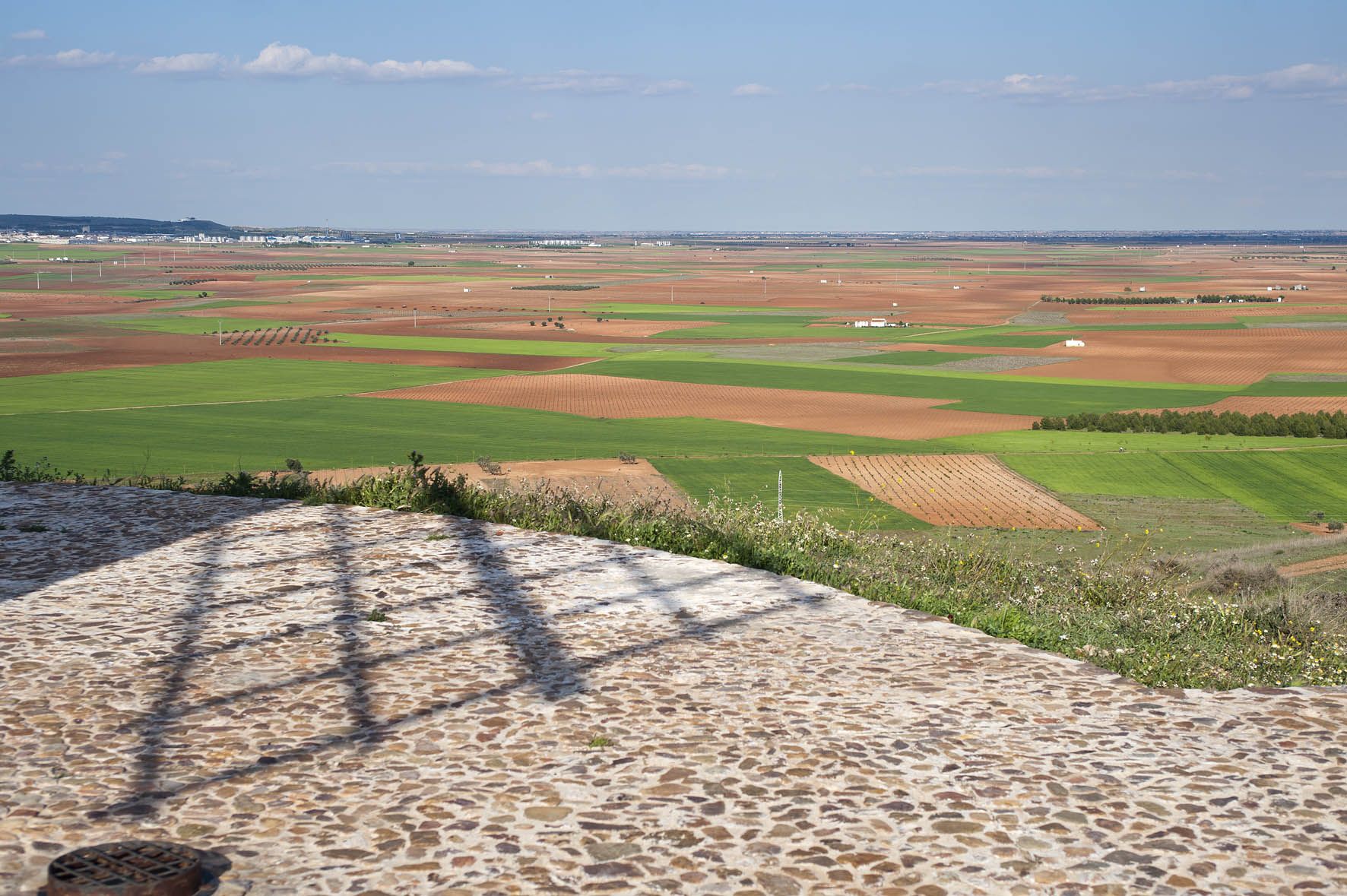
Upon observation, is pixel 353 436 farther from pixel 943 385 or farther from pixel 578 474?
pixel 943 385

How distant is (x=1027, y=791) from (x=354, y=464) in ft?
116

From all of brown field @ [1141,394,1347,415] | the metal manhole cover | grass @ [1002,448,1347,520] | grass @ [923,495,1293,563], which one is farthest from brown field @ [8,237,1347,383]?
the metal manhole cover

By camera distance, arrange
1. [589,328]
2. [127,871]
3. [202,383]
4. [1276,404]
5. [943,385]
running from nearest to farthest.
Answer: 1. [127,871]
2. [1276,404]
3. [202,383]
4. [943,385]
5. [589,328]

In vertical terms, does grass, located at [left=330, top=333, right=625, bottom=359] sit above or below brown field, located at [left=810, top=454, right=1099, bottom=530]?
above

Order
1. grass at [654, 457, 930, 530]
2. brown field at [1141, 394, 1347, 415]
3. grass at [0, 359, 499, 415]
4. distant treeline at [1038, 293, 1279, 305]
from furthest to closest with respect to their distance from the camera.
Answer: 1. distant treeline at [1038, 293, 1279, 305]
2. brown field at [1141, 394, 1347, 415]
3. grass at [0, 359, 499, 415]
4. grass at [654, 457, 930, 530]

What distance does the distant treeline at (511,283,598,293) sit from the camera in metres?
159

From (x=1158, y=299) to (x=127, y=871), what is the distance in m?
142

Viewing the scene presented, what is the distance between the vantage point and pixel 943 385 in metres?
68.8

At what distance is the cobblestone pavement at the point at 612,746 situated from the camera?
19.5 ft

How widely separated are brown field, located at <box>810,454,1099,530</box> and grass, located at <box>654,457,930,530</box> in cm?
70

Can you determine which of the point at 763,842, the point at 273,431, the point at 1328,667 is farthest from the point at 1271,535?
the point at 273,431

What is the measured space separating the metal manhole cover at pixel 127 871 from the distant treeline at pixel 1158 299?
13733cm

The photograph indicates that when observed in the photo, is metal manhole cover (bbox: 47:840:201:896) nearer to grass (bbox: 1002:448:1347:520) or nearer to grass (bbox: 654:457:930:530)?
grass (bbox: 654:457:930:530)

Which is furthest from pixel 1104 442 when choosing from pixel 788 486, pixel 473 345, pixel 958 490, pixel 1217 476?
pixel 473 345
